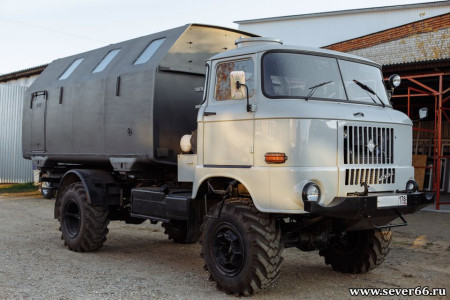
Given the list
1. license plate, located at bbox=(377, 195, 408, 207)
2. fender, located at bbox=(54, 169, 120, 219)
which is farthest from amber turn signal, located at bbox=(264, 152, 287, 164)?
fender, located at bbox=(54, 169, 120, 219)

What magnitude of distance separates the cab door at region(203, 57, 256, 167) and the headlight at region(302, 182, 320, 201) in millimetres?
789

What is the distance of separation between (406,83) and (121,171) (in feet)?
35.3

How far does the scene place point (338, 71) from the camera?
688 centimetres

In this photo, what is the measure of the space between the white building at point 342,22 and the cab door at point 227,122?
25715mm

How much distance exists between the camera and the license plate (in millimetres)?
6202

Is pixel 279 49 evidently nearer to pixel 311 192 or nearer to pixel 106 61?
pixel 311 192

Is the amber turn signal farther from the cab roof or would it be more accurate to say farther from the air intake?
the air intake

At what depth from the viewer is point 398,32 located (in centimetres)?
2214

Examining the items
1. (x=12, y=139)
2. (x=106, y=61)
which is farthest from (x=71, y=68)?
(x=12, y=139)

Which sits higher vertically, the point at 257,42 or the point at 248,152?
the point at 257,42

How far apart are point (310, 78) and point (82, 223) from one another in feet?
15.0

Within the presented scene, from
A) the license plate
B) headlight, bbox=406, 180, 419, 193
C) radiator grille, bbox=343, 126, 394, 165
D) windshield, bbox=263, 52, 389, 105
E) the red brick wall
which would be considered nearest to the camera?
the license plate

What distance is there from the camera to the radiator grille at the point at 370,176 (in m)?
6.26

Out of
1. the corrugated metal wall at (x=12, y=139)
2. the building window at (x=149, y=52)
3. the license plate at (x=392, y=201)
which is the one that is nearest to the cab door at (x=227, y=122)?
the license plate at (x=392, y=201)
